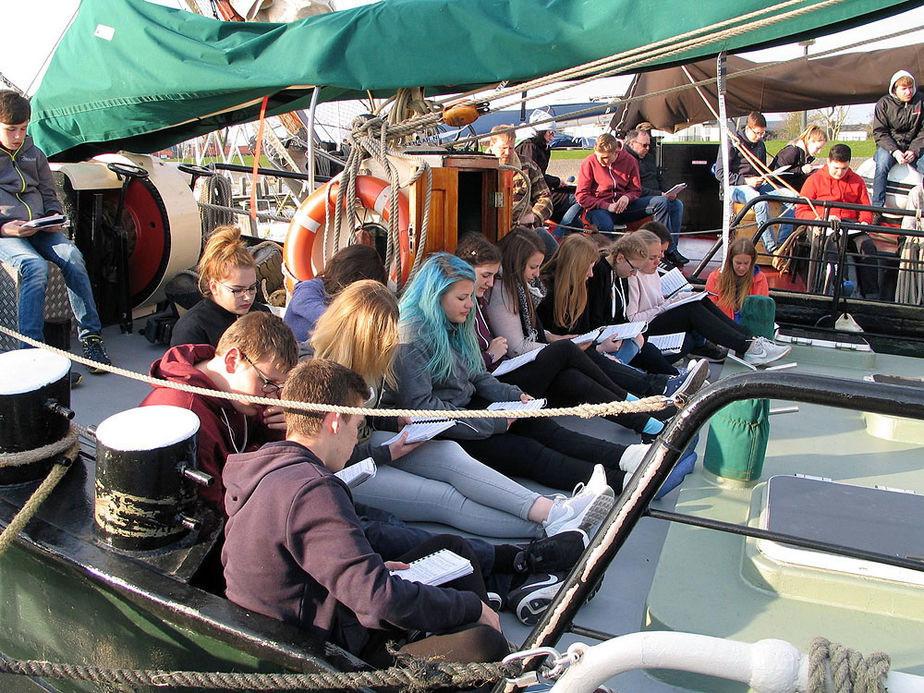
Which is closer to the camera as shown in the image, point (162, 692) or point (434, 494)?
point (162, 692)

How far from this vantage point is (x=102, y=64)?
173 inches

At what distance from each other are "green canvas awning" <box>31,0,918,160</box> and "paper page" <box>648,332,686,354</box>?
5.64ft

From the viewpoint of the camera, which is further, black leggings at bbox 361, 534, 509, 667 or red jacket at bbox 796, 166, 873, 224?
red jacket at bbox 796, 166, 873, 224

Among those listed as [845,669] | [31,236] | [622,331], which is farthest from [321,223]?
[845,669]

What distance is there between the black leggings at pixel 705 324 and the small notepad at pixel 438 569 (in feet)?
10.2

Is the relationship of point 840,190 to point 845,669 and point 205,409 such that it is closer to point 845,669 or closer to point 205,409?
point 205,409

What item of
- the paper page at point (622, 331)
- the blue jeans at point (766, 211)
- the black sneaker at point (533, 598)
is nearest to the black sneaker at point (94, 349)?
the paper page at point (622, 331)

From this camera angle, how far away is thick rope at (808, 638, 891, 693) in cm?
124

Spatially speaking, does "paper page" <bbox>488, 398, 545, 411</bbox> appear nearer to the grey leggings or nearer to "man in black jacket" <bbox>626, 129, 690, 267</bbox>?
the grey leggings

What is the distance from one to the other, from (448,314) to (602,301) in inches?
67.7

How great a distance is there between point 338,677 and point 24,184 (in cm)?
351

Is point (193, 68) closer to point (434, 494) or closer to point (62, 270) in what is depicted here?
point (62, 270)

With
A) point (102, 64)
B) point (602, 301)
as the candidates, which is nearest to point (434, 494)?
point (602, 301)

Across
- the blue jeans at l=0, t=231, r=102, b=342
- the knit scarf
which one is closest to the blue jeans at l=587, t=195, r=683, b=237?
the knit scarf
